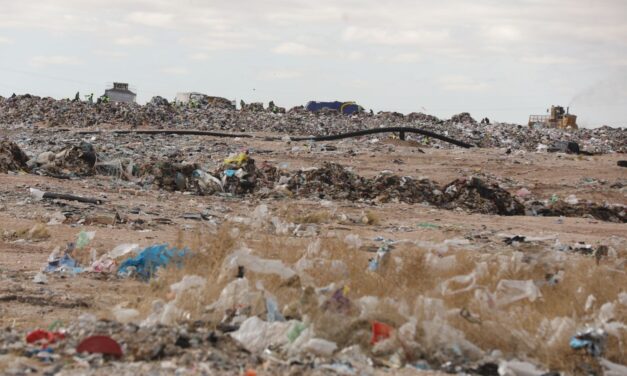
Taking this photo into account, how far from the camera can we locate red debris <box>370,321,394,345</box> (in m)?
4.20

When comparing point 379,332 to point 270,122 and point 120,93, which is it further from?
point 120,93

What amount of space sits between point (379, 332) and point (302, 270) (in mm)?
1082

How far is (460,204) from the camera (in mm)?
11859

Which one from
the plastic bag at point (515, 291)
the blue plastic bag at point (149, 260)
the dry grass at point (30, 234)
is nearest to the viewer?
the plastic bag at point (515, 291)

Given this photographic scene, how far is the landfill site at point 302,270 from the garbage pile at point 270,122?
772 cm

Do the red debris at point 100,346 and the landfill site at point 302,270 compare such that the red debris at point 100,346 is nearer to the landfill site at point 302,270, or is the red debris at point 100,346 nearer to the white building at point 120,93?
the landfill site at point 302,270

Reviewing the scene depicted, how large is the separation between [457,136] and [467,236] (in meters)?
14.0

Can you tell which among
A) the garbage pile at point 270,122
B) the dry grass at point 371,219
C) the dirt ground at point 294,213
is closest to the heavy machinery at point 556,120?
the garbage pile at point 270,122

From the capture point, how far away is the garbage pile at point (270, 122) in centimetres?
2227

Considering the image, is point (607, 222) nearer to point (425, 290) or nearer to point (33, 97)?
point (425, 290)

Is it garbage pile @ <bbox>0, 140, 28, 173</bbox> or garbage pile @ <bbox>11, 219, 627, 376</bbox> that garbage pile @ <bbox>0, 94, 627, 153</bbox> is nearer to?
garbage pile @ <bbox>0, 140, 28, 173</bbox>

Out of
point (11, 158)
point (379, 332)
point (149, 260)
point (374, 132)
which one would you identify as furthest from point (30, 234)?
point (374, 132)

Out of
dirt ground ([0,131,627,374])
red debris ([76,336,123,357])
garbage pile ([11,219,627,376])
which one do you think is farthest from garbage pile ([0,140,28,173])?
red debris ([76,336,123,357])

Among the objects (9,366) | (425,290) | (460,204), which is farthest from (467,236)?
(9,366)
